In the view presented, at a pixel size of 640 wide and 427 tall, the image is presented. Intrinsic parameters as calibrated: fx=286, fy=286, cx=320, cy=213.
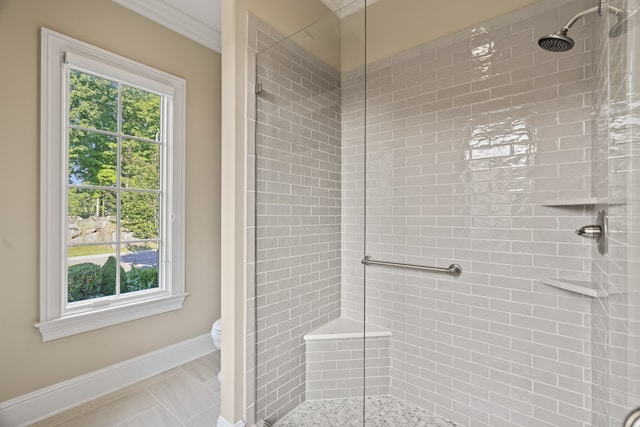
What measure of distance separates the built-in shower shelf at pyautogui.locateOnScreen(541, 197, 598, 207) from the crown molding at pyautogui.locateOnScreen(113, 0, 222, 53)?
2661 mm

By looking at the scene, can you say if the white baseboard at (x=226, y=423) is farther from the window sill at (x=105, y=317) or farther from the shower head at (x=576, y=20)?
the shower head at (x=576, y=20)

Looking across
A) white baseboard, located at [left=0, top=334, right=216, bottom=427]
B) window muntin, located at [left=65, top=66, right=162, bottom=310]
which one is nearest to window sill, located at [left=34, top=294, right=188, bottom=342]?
window muntin, located at [left=65, top=66, right=162, bottom=310]

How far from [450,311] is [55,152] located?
2618 millimetres

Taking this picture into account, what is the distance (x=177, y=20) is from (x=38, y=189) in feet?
5.32

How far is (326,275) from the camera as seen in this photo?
192cm

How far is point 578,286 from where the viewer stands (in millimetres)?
1274

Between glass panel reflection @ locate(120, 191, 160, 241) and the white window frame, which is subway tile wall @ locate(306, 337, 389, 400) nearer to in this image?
the white window frame

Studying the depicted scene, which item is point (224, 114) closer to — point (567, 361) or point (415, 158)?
point (415, 158)

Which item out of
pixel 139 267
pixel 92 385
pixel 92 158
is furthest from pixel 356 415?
pixel 92 158

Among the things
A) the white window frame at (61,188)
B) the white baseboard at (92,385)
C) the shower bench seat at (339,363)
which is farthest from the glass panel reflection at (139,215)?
the shower bench seat at (339,363)

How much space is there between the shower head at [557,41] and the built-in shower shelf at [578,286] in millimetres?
982

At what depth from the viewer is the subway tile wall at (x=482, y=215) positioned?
53.9 inches

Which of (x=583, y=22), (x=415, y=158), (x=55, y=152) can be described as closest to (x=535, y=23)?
(x=583, y=22)

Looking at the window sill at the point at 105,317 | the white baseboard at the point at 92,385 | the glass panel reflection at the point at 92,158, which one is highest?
the glass panel reflection at the point at 92,158
